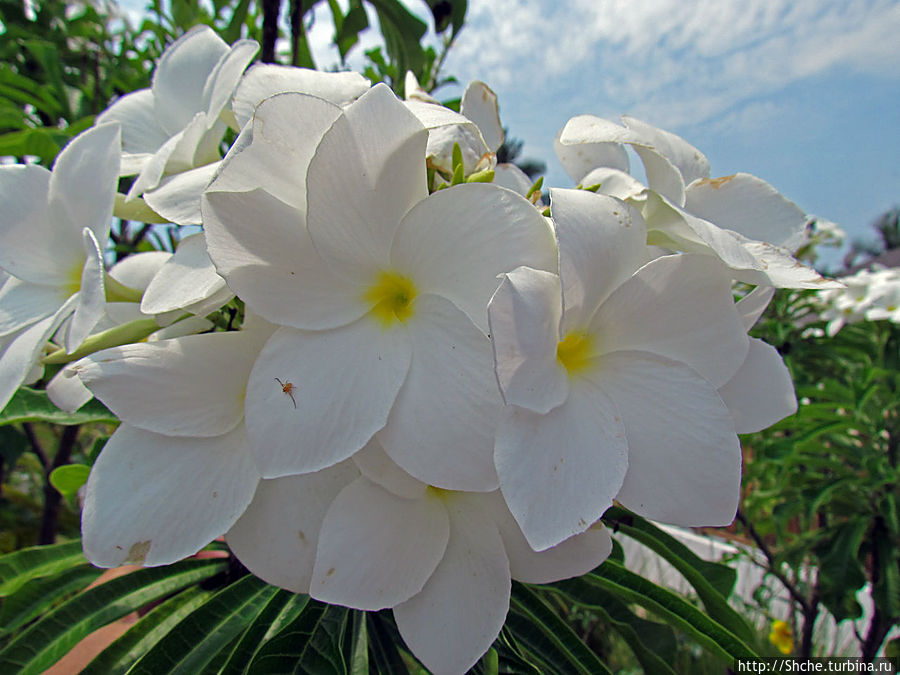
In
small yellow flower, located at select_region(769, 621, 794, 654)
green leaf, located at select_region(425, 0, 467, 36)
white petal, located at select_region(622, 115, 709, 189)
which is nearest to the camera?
white petal, located at select_region(622, 115, 709, 189)

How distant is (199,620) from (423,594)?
0.33 m

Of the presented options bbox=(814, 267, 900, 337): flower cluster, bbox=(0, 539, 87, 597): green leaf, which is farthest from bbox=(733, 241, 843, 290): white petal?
bbox=(814, 267, 900, 337): flower cluster

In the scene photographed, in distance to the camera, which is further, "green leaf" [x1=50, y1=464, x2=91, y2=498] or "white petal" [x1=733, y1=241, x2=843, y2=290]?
"green leaf" [x1=50, y1=464, x2=91, y2=498]

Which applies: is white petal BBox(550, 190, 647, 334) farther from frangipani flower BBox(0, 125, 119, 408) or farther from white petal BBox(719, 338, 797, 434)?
frangipani flower BBox(0, 125, 119, 408)

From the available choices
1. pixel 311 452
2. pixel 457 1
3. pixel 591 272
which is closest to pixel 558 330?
pixel 591 272

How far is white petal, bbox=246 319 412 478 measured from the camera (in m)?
0.34

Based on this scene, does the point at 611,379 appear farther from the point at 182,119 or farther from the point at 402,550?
the point at 182,119

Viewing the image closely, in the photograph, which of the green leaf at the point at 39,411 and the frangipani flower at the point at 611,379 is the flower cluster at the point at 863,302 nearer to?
the frangipani flower at the point at 611,379

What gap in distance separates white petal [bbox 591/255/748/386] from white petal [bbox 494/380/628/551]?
3.0 inches

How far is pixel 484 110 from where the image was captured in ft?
2.07

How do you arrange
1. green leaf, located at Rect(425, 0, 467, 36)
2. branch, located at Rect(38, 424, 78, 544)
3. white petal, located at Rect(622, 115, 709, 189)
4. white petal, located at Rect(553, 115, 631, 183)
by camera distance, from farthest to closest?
branch, located at Rect(38, 424, 78, 544) → green leaf, located at Rect(425, 0, 467, 36) → white petal, located at Rect(553, 115, 631, 183) → white petal, located at Rect(622, 115, 709, 189)

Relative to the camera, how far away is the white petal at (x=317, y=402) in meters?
0.34

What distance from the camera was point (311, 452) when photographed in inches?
13.3

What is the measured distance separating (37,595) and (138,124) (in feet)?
2.19
